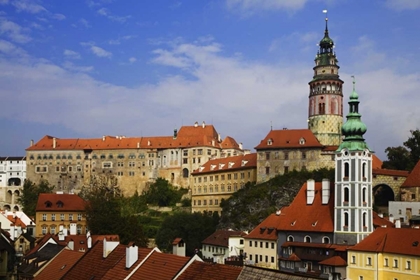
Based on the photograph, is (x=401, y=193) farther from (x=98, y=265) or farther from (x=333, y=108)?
(x=98, y=265)

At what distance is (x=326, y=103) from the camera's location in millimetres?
94312

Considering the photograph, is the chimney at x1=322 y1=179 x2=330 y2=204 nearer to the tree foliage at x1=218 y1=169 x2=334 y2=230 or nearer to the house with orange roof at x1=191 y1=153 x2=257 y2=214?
the tree foliage at x1=218 y1=169 x2=334 y2=230

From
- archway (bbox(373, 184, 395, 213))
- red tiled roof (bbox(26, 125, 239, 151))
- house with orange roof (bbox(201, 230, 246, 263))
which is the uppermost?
red tiled roof (bbox(26, 125, 239, 151))

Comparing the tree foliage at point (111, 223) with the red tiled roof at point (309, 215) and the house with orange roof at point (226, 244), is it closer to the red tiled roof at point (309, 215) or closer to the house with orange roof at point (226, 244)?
the house with orange roof at point (226, 244)

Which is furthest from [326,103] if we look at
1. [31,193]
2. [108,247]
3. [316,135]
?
[108,247]

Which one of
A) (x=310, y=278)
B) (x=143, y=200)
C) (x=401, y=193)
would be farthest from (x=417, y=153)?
(x=310, y=278)

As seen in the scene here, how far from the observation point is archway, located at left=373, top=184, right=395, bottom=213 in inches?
2960

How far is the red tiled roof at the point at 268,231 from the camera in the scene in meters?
60.6

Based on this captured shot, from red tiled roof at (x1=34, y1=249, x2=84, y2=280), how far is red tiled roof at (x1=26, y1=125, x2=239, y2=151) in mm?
80883

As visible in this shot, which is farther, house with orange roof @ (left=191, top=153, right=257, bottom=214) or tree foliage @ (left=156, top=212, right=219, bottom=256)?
house with orange roof @ (left=191, top=153, right=257, bottom=214)

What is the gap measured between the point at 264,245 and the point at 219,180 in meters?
37.6

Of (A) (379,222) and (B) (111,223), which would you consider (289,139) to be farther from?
(A) (379,222)

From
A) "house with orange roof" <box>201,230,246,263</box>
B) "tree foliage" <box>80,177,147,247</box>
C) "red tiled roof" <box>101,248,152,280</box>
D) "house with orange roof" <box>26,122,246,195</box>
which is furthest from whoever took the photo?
"house with orange roof" <box>26,122,246,195</box>

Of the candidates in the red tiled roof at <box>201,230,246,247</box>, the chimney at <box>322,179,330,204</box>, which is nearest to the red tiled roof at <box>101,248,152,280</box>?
the chimney at <box>322,179,330,204</box>
